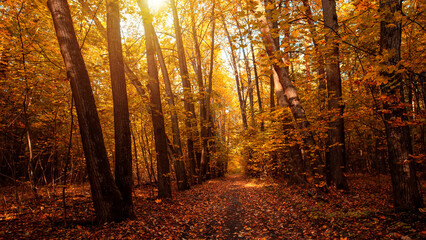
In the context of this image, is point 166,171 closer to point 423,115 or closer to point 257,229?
point 257,229

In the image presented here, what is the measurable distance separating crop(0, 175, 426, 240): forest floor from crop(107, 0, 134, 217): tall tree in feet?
2.74

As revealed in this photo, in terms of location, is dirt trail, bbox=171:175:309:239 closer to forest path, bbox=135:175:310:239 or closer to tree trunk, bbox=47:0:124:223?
forest path, bbox=135:175:310:239

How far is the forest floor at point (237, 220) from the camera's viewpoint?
13.6ft

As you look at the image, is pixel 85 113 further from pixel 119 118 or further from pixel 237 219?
pixel 237 219

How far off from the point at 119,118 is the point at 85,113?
0.98 metres

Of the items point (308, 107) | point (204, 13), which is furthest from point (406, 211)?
point (204, 13)

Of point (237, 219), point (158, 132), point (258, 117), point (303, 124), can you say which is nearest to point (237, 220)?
point (237, 219)

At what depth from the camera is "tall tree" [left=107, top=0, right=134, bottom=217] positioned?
5156mm

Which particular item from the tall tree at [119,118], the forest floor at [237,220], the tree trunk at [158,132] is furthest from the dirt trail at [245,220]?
the tall tree at [119,118]

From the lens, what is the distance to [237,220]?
6.12 metres

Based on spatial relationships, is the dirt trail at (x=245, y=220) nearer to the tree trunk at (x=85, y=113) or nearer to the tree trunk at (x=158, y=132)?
the tree trunk at (x=158, y=132)

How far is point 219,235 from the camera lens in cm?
500

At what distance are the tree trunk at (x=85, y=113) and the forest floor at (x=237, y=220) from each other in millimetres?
678

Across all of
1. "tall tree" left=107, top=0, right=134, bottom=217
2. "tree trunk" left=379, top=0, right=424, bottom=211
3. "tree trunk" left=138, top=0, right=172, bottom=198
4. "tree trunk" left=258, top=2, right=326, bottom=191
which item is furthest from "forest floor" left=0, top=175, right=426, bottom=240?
"tall tree" left=107, top=0, right=134, bottom=217
